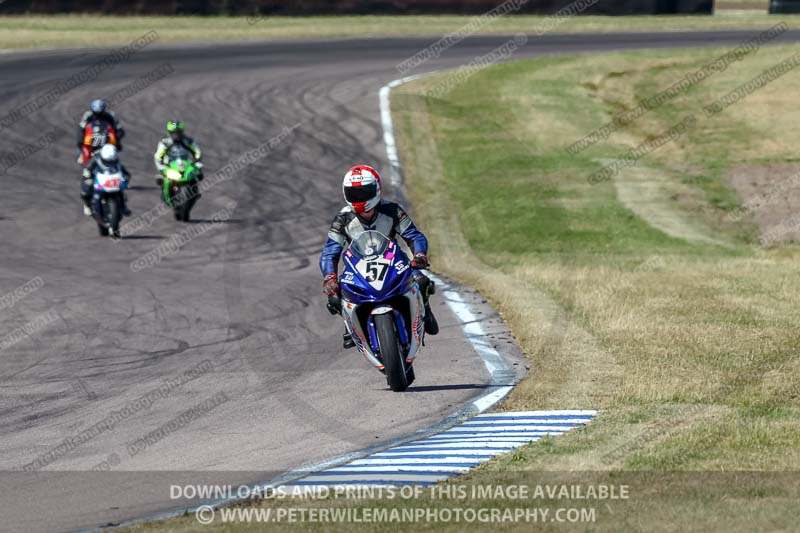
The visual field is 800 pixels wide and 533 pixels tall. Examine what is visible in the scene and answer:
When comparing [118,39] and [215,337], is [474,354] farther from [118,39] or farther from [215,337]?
[118,39]

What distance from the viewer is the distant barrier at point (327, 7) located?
4303 cm

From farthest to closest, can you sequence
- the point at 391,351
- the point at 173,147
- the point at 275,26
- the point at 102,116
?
the point at 275,26 < the point at 102,116 < the point at 173,147 < the point at 391,351

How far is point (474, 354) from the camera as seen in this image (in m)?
13.5

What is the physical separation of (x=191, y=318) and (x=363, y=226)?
454cm

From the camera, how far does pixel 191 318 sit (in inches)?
626

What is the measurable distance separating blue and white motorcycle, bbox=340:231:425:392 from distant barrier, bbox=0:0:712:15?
3398 centimetres

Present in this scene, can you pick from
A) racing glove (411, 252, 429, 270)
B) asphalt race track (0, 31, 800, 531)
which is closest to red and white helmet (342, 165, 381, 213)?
racing glove (411, 252, 429, 270)

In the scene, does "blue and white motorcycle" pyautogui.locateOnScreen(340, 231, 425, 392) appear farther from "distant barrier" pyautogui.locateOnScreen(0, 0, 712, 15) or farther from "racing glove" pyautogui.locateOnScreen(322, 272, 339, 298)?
"distant barrier" pyautogui.locateOnScreen(0, 0, 712, 15)

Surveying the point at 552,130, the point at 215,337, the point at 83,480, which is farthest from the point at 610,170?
the point at 83,480

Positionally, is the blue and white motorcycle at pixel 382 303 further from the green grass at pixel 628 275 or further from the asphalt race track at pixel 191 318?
the green grass at pixel 628 275

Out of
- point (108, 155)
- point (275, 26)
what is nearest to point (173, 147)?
point (108, 155)

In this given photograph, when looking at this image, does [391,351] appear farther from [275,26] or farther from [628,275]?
[275,26]

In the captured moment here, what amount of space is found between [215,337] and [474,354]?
317 centimetres

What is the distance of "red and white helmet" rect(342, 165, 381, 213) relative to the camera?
11.7 metres
